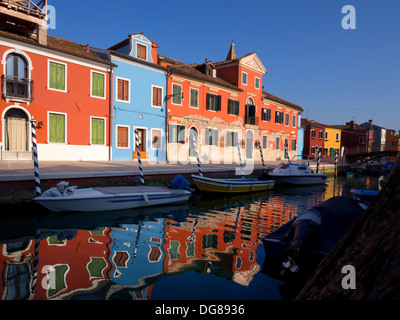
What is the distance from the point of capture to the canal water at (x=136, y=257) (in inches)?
177

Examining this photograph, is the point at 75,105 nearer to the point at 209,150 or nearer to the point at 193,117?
the point at 193,117

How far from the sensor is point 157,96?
22.6 meters

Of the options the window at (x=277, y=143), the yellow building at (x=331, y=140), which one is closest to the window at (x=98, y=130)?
the window at (x=277, y=143)

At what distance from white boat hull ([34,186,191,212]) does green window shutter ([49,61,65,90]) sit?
1048cm

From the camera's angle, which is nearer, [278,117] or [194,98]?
[194,98]

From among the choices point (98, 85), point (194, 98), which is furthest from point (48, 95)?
point (194, 98)

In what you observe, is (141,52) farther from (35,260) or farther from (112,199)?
(35,260)

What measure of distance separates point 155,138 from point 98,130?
4792 mm

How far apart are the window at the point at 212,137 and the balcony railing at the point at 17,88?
14849 mm

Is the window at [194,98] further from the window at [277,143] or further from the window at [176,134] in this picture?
the window at [277,143]

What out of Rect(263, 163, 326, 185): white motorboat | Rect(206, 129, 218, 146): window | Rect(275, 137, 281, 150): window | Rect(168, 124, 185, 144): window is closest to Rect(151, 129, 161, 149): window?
Rect(168, 124, 185, 144): window

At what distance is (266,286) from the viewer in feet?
16.0
